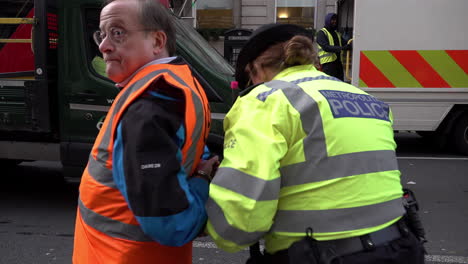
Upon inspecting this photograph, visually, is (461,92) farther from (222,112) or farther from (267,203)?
(267,203)

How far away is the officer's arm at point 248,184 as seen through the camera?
151cm

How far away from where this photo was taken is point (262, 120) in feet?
5.14

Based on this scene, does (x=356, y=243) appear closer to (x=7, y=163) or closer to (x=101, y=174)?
(x=101, y=174)

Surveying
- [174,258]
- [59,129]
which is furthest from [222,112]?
[174,258]

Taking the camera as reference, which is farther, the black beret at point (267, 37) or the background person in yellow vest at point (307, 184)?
the black beret at point (267, 37)

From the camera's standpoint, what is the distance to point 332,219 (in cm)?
158

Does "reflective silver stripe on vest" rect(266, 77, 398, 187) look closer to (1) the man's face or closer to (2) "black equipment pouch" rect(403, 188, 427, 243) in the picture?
(2) "black equipment pouch" rect(403, 188, 427, 243)

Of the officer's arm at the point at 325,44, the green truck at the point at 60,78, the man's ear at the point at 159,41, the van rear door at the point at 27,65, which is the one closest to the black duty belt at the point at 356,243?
the man's ear at the point at 159,41

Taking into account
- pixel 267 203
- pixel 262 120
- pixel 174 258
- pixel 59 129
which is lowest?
pixel 59 129

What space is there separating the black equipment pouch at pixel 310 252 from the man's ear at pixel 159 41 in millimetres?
771

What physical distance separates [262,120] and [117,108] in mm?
453

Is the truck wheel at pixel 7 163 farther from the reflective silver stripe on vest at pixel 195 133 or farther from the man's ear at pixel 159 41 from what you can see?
the reflective silver stripe on vest at pixel 195 133

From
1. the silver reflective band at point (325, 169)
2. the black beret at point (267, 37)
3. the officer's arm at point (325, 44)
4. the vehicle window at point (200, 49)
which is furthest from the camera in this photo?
the officer's arm at point (325, 44)

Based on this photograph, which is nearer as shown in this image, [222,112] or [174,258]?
[174,258]
